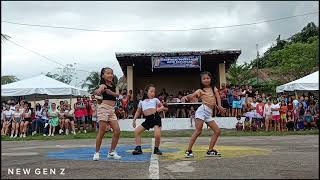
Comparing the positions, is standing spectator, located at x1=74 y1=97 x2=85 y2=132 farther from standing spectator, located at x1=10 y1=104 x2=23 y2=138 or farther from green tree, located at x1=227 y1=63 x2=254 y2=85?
green tree, located at x1=227 y1=63 x2=254 y2=85

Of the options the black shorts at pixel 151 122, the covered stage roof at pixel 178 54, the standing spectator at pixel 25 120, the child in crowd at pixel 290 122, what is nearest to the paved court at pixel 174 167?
the black shorts at pixel 151 122

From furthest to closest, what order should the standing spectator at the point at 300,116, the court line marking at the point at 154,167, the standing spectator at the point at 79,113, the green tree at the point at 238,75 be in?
the green tree at the point at 238,75 → the standing spectator at the point at 79,113 → the standing spectator at the point at 300,116 → the court line marking at the point at 154,167

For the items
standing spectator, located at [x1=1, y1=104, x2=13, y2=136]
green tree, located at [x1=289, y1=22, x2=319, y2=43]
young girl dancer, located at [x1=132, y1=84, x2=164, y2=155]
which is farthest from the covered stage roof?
green tree, located at [x1=289, y1=22, x2=319, y2=43]

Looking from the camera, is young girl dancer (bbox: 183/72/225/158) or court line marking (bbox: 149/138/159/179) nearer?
court line marking (bbox: 149/138/159/179)

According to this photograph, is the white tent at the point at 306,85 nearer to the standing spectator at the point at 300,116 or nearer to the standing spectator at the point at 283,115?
the standing spectator at the point at 300,116

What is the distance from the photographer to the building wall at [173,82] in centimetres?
3052

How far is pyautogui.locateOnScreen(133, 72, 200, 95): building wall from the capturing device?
100 feet

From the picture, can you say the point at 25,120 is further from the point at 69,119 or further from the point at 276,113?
the point at 276,113

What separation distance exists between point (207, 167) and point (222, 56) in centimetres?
1931

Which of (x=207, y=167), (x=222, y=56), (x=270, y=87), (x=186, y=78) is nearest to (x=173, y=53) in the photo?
(x=222, y=56)

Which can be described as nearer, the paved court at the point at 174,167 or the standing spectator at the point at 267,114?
the paved court at the point at 174,167

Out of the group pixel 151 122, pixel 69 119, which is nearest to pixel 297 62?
pixel 69 119

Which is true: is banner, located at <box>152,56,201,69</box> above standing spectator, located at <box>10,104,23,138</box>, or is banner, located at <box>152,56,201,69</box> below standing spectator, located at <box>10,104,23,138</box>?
above

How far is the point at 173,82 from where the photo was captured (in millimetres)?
30672
